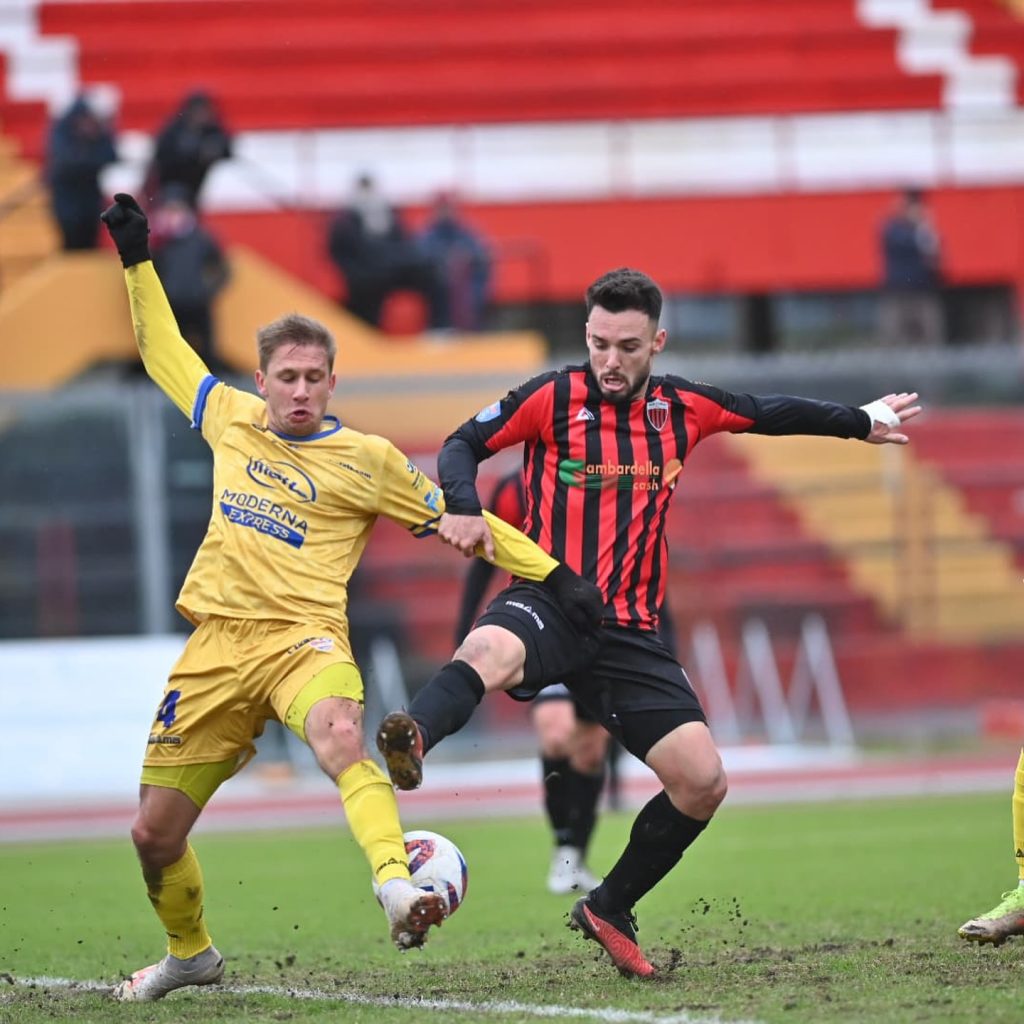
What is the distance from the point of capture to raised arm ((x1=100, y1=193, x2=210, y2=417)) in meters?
6.55

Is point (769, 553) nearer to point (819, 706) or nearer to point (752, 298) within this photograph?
point (819, 706)

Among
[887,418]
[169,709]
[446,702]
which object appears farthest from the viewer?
[887,418]

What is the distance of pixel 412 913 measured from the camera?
5312mm

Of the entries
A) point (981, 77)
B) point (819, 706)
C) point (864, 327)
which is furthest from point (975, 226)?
point (819, 706)

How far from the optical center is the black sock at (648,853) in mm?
6230

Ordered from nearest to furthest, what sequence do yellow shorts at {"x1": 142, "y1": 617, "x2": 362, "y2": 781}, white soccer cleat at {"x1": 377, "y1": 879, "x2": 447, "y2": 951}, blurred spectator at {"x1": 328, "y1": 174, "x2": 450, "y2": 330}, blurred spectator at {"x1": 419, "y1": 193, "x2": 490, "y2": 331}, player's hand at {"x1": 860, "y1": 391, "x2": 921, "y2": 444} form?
white soccer cleat at {"x1": 377, "y1": 879, "x2": 447, "y2": 951} → yellow shorts at {"x1": 142, "y1": 617, "x2": 362, "y2": 781} → player's hand at {"x1": 860, "y1": 391, "x2": 921, "y2": 444} → blurred spectator at {"x1": 328, "y1": 174, "x2": 450, "y2": 330} → blurred spectator at {"x1": 419, "y1": 193, "x2": 490, "y2": 331}

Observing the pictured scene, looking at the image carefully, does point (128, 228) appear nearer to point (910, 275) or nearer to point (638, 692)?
point (638, 692)

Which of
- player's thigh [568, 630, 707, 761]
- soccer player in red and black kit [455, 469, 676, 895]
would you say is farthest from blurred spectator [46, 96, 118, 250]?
player's thigh [568, 630, 707, 761]

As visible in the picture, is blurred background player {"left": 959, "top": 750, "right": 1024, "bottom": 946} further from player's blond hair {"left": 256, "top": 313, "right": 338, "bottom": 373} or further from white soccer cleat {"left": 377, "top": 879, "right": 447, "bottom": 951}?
player's blond hair {"left": 256, "top": 313, "right": 338, "bottom": 373}

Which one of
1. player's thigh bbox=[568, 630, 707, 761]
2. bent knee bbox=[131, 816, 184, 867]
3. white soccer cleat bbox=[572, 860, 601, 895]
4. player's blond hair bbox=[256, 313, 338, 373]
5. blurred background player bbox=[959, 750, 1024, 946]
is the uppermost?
player's blond hair bbox=[256, 313, 338, 373]

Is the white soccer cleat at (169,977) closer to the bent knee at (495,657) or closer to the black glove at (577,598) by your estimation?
the bent knee at (495,657)

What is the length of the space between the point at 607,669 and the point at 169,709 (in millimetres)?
1379

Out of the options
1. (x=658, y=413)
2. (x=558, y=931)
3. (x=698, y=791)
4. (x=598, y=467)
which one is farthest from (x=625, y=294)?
(x=558, y=931)

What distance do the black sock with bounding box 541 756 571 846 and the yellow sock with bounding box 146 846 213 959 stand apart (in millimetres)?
2966
